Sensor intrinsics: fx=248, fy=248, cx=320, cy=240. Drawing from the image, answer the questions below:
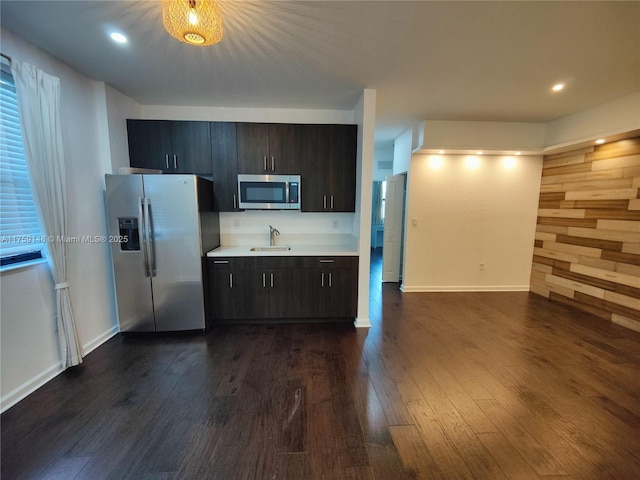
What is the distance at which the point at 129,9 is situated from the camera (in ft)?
5.43

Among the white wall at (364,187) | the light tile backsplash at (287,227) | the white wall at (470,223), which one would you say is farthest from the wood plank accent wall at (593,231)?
the light tile backsplash at (287,227)

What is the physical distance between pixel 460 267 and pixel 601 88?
278 cm

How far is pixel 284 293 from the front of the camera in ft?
10.0

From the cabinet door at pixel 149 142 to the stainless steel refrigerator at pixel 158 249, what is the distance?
59 centimetres

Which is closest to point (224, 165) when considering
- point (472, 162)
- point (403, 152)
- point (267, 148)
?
point (267, 148)

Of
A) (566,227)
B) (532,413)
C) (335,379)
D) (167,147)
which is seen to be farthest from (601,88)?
(167,147)

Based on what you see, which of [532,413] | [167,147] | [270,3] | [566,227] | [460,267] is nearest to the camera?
[270,3]

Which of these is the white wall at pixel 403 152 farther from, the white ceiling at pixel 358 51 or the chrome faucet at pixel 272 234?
the chrome faucet at pixel 272 234

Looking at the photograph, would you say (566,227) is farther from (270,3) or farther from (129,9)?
(129,9)

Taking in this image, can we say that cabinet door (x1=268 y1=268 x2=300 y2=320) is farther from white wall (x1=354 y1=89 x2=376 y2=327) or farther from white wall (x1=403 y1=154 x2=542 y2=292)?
white wall (x1=403 y1=154 x2=542 y2=292)

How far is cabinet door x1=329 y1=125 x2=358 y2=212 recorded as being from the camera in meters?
3.20

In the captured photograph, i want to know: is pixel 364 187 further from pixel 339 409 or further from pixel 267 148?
pixel 339 409

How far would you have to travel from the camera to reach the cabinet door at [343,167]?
3.20 metres

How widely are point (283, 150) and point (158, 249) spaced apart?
1872mm
